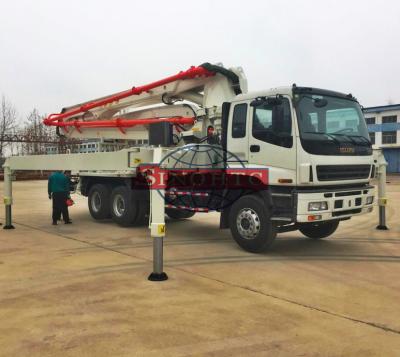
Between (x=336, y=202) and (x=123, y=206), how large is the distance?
5059 mm

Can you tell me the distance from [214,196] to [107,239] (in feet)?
7.92

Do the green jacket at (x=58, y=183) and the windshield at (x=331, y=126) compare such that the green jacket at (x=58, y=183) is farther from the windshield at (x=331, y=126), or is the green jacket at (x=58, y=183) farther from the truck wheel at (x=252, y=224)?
the windshield at (x=331, y=126)

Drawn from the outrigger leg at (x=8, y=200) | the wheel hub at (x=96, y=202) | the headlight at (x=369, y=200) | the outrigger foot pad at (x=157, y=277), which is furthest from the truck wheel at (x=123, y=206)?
the headlight at (x=369, y=200)

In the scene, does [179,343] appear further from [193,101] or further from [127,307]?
[193,101]

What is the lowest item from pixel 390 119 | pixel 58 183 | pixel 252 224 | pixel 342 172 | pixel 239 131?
pixel 252 224

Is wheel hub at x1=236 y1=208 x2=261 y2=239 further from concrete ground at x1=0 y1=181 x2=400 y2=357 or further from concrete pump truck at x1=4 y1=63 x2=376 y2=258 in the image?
concrete ground at x1=0 y1=181 x2=400 y2=357

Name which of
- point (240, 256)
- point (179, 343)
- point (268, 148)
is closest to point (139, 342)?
point (179, 343)

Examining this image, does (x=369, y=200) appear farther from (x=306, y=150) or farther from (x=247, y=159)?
(x=247, y=159)

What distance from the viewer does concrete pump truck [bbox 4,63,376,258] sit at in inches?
252

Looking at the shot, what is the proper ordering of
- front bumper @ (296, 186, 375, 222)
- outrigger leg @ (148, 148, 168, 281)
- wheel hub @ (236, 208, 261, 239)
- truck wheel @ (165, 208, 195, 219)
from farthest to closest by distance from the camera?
truck wheel @ (165, 208, 195, 219) → wheel hub @ (236, 208, 261, 239) → front bumper @ (296, 186, 375, 222) → outrigger leg @ (148, 148, 168, 281)

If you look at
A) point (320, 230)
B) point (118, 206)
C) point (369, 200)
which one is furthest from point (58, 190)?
point (369, 200)

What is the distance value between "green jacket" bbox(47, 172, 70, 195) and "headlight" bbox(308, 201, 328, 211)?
6.28m

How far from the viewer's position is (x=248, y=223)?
702 cm

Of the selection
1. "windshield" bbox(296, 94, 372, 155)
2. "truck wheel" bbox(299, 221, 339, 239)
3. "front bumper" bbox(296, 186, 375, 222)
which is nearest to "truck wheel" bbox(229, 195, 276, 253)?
"front bumper" bbox(296, 186, 375, 222)
